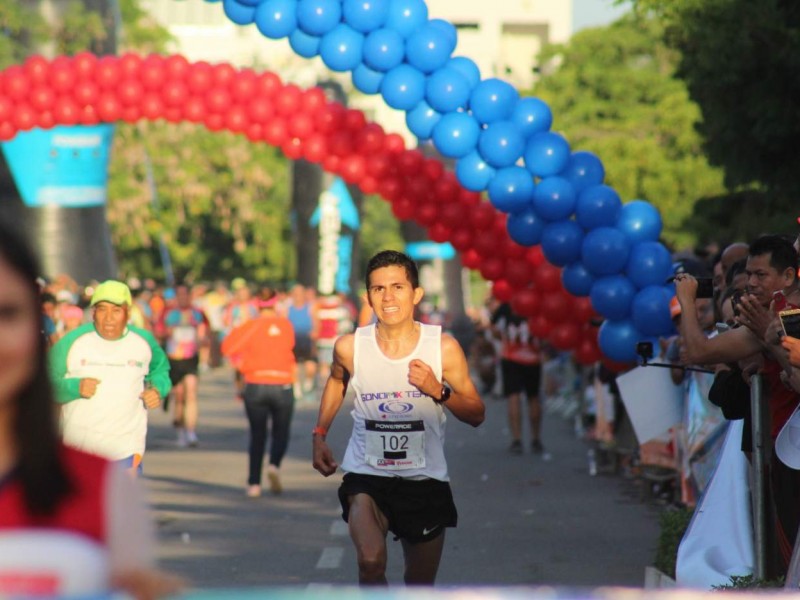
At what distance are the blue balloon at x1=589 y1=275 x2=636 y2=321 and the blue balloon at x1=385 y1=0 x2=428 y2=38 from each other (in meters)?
2.97

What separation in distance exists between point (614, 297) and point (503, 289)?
2.47 m

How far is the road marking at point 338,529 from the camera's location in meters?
12.1

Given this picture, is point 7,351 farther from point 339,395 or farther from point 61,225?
point 61,225

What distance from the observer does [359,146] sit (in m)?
16.8

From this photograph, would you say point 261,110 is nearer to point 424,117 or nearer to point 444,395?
point 424,117

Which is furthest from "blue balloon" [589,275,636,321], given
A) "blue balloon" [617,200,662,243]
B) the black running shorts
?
the black running shorts

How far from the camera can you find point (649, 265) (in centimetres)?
1355

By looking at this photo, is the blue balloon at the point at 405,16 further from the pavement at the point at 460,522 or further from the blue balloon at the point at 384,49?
the pavement at the point at 460,522

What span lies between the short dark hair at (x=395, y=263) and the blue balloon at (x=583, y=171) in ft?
22.9

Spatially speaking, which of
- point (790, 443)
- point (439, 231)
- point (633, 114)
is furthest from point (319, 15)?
point (633, 114)

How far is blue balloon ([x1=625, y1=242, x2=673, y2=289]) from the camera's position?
1354cm

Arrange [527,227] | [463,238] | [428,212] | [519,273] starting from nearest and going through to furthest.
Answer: [527,227] < [519,273] < [463,238] < [428,212]

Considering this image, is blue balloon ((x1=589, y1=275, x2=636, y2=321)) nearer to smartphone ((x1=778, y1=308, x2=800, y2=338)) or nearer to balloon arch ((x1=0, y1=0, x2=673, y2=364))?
balloon arch ((x1=0, y1=0, x2=673, y2=364))

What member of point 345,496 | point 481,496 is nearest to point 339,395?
point 345,496
